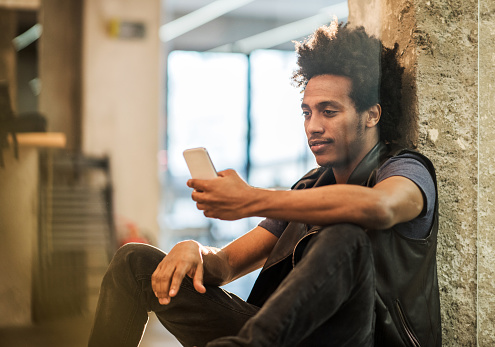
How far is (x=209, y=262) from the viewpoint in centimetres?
133

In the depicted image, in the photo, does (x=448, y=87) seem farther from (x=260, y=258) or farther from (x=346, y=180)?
(x=260, y=258)

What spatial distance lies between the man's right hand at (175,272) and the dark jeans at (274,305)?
4 centimetres

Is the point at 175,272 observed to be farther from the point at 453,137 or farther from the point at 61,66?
the point at 61,66

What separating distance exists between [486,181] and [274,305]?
877mm

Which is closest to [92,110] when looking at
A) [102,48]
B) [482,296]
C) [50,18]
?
[102,48]

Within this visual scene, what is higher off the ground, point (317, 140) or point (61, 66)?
point (61, 66)

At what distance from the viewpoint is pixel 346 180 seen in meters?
1.42

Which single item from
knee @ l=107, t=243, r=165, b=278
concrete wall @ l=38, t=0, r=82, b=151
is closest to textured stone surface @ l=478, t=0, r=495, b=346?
knee @ l=107, t=243, r=165, b=278

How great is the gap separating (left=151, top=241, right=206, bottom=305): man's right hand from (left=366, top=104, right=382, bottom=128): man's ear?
599 millimetres

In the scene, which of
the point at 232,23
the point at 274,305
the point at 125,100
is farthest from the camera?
the point at 232,23

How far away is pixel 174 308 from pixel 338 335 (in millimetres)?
417

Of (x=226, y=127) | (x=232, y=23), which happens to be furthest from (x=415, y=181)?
(x=232, y=23)

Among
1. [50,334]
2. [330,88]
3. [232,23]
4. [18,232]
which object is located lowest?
[50,334]

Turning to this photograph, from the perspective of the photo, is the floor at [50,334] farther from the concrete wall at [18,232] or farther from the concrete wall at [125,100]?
the concrete wall at [125,100]
